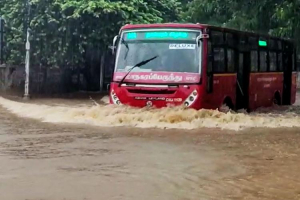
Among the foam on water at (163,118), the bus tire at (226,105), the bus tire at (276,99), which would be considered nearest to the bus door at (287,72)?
the bus tire at (276,99)

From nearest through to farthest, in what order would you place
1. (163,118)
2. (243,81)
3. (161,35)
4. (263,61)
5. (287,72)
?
(163,118) → (161,35) → (243,81) → (263,61) → (287,72)

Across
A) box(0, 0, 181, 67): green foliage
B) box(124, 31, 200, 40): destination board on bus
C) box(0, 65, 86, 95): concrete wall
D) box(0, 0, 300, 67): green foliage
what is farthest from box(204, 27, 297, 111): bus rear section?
box(0, 65, 86, 95): concrete wall

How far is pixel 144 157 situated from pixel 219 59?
5.55 meters

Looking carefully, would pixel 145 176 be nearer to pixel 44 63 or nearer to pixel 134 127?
pixel 134 127

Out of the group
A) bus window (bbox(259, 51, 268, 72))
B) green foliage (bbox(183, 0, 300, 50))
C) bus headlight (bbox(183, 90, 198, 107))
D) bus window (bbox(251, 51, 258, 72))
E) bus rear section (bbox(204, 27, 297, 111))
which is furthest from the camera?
green foliage (bbox(183, 0, 300, 50))

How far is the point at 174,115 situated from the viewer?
12.8 m

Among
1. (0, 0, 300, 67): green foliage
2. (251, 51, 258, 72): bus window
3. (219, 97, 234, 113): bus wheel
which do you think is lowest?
(219, 97, 234, 113): bus wheel

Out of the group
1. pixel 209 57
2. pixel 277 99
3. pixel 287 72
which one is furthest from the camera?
pixel 287 72

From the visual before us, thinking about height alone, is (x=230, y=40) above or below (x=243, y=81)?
above

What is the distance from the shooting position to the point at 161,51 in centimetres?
1345

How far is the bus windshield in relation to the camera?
522 inches

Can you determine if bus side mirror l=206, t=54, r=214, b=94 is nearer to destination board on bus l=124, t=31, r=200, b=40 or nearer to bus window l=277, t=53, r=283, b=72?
destination board on bus l=124, t=31, r=200, b=40

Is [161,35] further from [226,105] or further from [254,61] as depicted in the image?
[254,61]

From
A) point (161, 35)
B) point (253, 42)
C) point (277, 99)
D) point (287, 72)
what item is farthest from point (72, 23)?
point (161, 35)
